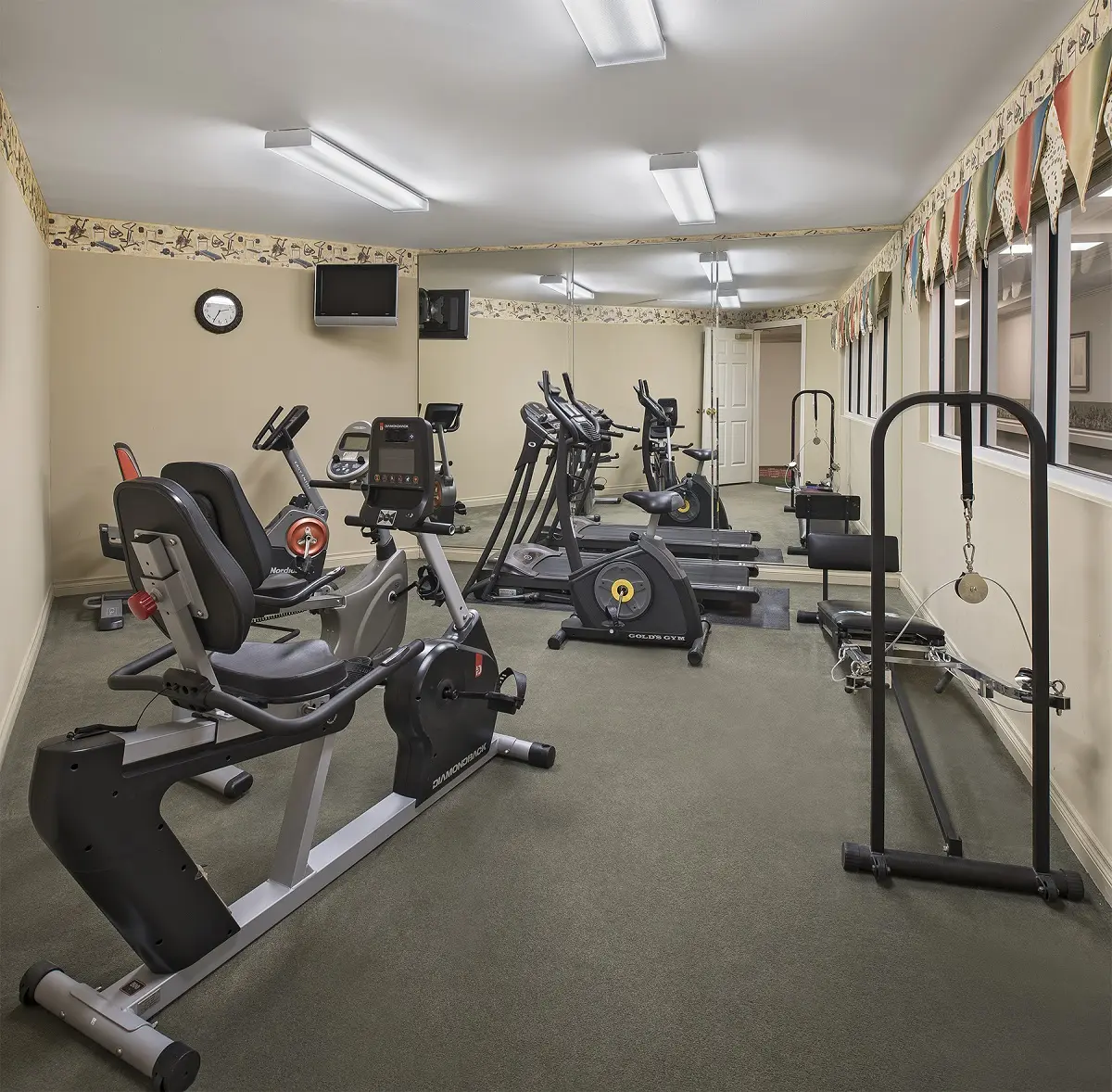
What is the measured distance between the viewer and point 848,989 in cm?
180

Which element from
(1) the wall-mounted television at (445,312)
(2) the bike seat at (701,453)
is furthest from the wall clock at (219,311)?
(2) the bike seat at (701,453)

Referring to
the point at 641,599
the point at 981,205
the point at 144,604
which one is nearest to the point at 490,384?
the point at 641,599

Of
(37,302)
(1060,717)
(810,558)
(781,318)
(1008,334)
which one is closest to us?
(1060,717)

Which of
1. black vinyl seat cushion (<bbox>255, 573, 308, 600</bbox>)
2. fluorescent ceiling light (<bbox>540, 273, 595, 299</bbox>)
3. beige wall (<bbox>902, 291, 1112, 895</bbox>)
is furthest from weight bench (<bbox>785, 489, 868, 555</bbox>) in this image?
black vinyl seat cushion (<bbox>255, 573, 308, 600</bbox>)

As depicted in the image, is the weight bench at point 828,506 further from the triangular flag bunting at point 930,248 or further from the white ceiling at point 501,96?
the white ceiling at point 501,96

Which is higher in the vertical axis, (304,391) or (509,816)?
(304,391)

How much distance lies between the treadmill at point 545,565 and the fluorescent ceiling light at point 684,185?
50.3 inches

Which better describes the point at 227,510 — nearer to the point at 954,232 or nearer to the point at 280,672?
the point at 280,672

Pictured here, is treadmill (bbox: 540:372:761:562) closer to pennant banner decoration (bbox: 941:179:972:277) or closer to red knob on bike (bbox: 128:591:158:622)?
pennant banner decoration (bbox: 941:179:972:277)

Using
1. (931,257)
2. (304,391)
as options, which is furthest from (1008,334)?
(304,391)

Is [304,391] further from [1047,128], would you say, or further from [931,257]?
[1047,128]

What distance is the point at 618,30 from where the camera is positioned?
2.69 metres

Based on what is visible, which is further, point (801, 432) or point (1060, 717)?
point (801, 432)

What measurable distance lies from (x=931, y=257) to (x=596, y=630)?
8.52ft
